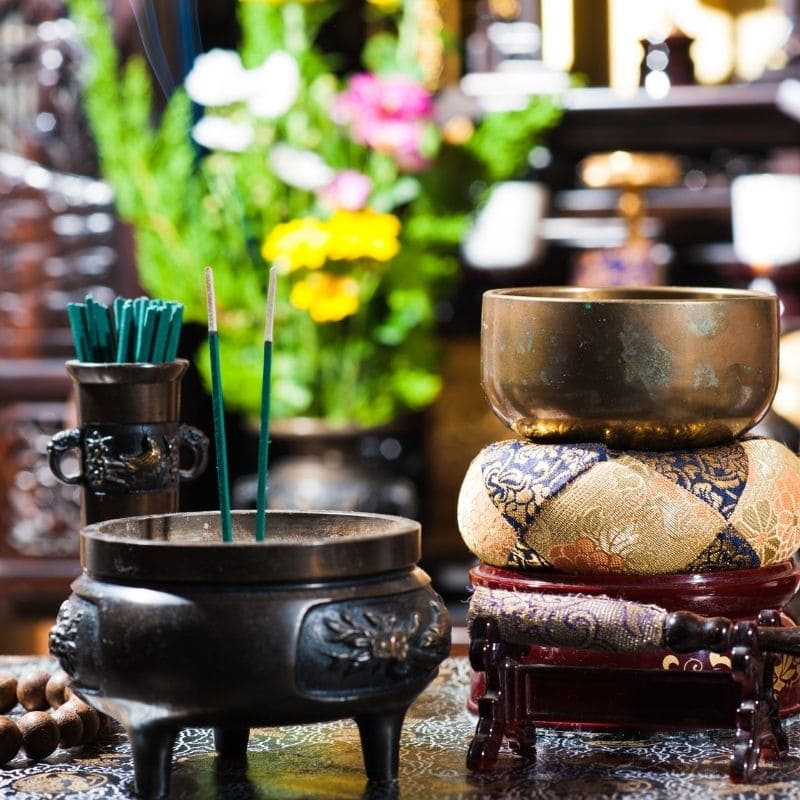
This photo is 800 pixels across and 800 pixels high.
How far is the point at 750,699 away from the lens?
1028mm

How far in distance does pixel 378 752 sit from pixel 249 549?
0.58ft

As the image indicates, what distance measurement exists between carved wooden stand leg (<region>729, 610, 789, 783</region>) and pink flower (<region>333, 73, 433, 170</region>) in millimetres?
2421

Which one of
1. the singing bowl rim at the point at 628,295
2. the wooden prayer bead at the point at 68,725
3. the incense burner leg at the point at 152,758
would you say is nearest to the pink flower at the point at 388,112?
the singing bowl rim at the point at 628,295

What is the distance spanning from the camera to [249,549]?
3.10 feet

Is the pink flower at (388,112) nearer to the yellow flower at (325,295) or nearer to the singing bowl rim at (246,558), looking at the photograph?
the yellow flower at (325,295)

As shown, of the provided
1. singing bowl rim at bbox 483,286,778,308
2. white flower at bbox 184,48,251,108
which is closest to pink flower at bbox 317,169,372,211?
white flower at bbox 184,48,251,108

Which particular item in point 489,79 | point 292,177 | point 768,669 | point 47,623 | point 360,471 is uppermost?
point 489,79

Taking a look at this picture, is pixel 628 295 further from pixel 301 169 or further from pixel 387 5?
pixel 387 5

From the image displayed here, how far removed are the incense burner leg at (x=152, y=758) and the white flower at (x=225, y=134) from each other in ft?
8.05

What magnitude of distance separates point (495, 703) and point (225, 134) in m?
2.41

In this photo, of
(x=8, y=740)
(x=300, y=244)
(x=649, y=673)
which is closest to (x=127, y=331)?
(x=8, y=740)

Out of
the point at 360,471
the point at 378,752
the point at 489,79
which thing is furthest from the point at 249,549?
the point at 489,79

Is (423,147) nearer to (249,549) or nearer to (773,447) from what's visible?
(773,447)

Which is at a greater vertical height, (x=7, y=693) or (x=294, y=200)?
(x=294, y=200)
